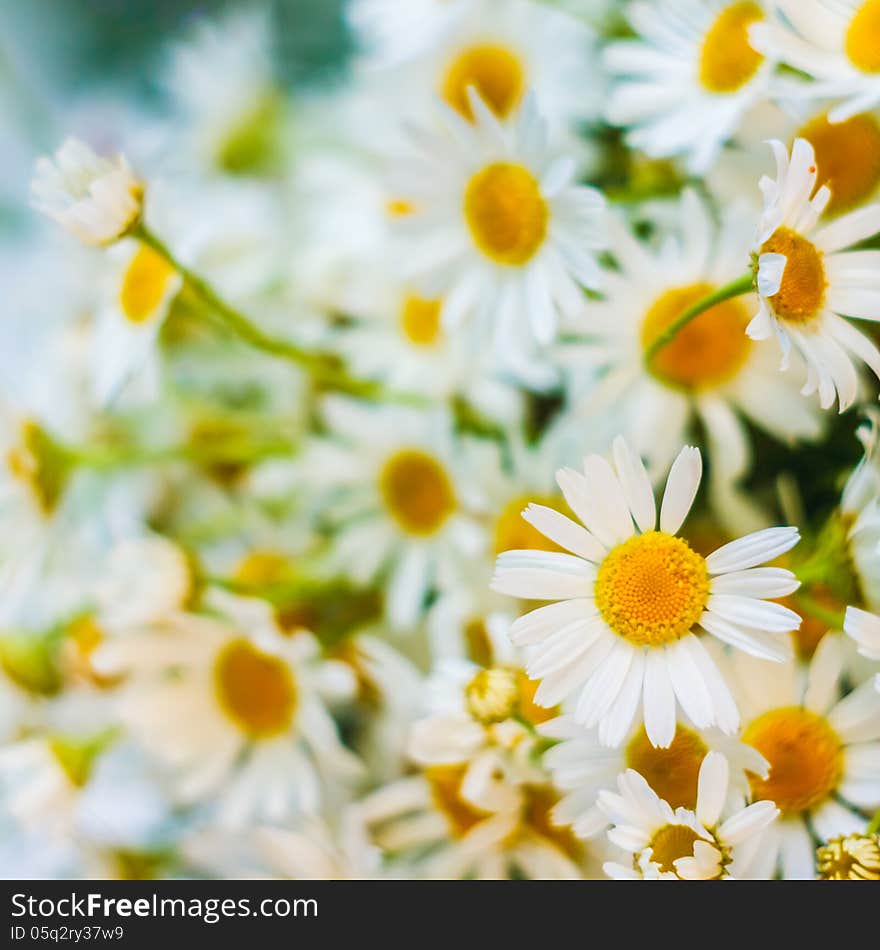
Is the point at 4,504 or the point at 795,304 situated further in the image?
the point at 4,504

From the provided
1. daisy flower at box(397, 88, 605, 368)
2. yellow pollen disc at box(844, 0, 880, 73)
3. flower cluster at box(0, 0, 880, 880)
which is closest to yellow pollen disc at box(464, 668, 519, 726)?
flower cluster at box(0, 0, 880, 880)

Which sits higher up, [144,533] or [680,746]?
[144,533]

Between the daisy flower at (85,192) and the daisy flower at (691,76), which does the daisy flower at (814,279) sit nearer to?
the daisy flower at (691,76)

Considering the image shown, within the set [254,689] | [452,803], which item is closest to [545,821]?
[452,803]

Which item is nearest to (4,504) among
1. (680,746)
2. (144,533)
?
(144,533)

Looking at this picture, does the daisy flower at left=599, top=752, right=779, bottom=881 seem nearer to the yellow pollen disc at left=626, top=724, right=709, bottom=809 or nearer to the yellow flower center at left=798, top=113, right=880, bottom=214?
the yellow pollen disc at left=626, top=724, right=709, bottom=809
